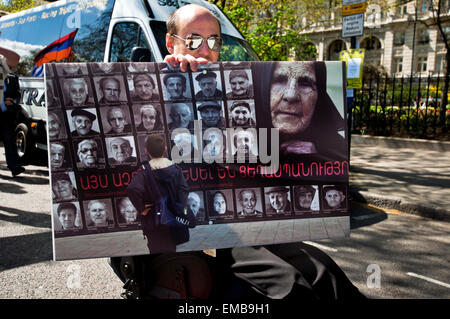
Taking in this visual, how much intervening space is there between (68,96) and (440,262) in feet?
11.6

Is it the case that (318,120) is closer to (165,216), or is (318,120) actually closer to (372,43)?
(165,216)

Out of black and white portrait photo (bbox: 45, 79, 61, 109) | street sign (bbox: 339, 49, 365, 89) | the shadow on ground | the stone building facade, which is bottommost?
the shadow on ground

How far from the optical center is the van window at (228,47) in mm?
5605

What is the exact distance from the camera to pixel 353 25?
6.82 meters

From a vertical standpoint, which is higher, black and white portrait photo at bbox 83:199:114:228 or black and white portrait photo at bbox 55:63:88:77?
black and white portrait photo at bbox 55:63:88:77

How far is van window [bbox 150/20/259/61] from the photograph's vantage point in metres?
5.61

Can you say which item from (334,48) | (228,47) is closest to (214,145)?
(228,47)

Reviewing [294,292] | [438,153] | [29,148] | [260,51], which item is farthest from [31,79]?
[438,153]

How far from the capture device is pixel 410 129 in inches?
421

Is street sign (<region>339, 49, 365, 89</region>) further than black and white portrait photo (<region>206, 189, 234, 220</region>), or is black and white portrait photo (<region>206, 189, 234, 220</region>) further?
street sign (<region>339, 49, 365, 89</region>)

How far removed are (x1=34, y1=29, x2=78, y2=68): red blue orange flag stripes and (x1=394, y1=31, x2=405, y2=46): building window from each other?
5826 cm

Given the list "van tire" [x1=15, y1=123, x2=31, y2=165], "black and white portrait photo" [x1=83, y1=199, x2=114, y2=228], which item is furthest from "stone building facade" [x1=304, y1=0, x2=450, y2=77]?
"black and white portrait photo" [x1=83, y1=199, x2=114, y2=228]

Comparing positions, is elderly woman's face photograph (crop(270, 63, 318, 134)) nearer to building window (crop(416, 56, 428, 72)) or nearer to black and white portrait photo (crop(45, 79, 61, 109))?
black and white portrait photo (crop(45, 79, 61, 109))
